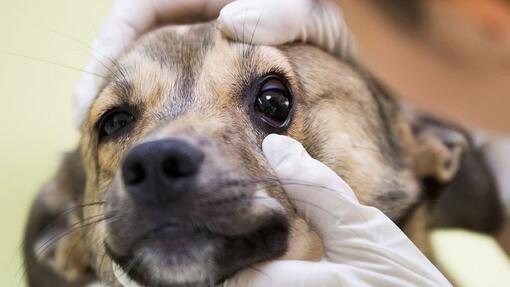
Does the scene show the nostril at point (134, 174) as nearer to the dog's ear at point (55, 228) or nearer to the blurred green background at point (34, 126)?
the dog's ear at point (55, 228)

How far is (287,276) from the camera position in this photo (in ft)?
5.57

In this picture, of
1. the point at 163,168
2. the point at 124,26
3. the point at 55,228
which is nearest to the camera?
the point at 163,168

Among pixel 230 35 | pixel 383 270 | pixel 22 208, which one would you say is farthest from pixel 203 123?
pixel 22 208

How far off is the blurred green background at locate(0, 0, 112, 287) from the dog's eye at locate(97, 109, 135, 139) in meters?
0.82

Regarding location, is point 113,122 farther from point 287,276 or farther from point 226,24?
point 287,276

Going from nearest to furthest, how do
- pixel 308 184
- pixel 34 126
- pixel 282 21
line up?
pixel 308 184, pixel 282 21, pixel 34 126

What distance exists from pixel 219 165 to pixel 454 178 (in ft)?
4.89

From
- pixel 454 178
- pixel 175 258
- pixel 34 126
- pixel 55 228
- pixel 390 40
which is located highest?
pixel 390 40

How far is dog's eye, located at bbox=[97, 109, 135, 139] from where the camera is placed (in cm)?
213

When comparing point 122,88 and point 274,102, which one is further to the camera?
point 122,88

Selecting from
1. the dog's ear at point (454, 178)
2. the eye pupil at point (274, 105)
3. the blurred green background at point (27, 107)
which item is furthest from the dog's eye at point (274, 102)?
the blurred green background at point (27, 107)

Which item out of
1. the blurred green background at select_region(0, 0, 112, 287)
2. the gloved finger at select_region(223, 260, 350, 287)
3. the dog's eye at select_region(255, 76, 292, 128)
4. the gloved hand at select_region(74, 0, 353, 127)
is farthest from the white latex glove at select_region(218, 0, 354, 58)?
the blurred green background at select_region(0, 0, 112, 287)

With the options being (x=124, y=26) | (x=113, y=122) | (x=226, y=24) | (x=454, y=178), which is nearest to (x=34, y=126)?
(x=124, y=26)

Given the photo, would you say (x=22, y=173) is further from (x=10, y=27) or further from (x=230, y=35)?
(x=230, y=35)
